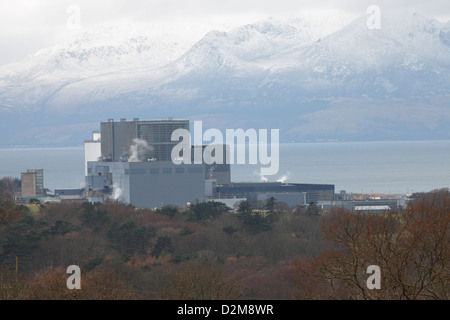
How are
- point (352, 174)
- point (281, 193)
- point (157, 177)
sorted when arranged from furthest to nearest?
1. point (352, 174)
2. point (281, 193)
3. point (157, 177)

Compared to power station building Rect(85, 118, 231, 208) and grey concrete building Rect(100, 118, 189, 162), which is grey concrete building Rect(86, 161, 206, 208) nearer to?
power station building Rect(85, 118, 231, 208)

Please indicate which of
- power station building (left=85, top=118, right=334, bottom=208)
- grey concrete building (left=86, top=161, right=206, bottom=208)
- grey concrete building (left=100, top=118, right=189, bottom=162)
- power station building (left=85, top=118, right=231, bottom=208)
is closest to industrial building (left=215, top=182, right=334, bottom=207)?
power station building (left=85, top=118, right=334, bottom=208)

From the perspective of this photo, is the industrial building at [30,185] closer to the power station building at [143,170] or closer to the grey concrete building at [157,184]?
the power station building at [143,170]

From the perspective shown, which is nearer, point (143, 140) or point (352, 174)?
point (143, 140)

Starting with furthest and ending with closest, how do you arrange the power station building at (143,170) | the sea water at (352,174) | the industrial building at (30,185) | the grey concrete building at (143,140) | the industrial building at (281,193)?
the sea water at (352,174) → the industrial building at (30,185) → the industrial building at (281,193) → the grey concrete building at (143,140) → the power station building at (143,170)

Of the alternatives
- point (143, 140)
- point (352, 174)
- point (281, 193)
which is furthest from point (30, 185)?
point (352, 174)

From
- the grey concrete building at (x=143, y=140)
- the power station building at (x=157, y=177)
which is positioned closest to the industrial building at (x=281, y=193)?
the power station building at (x=157, y=177)

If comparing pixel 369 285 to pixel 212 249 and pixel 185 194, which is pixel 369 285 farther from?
pixel 185 194

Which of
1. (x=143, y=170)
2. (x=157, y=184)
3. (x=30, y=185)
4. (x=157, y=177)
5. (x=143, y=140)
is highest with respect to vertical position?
Answer: (x=143, y=140)

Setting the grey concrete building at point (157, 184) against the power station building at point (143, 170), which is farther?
the power station building at point (143, 170)

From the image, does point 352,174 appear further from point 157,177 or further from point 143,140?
point 157,177
